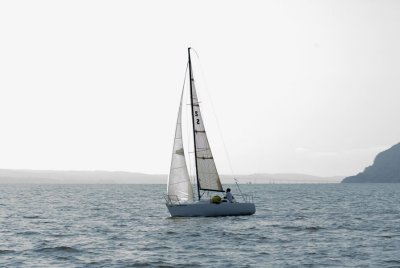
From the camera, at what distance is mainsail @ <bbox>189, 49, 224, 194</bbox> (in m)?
42.6

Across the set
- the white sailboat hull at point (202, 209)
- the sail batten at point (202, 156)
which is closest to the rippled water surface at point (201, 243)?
the white sailboat hull at point (202, 209)

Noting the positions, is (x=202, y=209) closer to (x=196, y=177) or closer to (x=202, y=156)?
(x=196, y=177)

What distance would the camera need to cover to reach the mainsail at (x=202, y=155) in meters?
42.6

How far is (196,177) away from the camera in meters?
42.5

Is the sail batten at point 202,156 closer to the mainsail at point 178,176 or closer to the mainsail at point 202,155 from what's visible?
the mainsail at point 202,155

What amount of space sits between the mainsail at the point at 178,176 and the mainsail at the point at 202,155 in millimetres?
1587

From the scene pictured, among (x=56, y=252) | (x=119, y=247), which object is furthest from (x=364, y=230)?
(x=56, y=252)

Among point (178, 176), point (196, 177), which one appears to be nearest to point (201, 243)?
point (178, 176)

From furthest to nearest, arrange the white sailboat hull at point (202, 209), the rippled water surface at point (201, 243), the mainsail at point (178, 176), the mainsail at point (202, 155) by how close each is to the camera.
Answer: the mainsail at point (202, 155)
the mainsail at point (178, 176)
the white sailboat hull at point (202, 209)
the rippled water surface at point (201, 243)

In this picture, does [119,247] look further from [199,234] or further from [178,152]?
[178,152]

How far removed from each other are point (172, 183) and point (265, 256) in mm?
16033

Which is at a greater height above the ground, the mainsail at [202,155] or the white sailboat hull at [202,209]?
the mainsail at [202,155]

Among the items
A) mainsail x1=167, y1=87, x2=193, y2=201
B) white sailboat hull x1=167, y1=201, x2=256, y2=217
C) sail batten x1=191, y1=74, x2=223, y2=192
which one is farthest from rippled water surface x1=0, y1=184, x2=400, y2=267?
sail batten x1=191, y1=74, x2=223, y2=192

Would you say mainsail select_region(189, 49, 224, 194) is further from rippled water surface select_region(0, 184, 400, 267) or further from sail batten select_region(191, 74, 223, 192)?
rippled water surface select_region(0, 184, 400, 267)
